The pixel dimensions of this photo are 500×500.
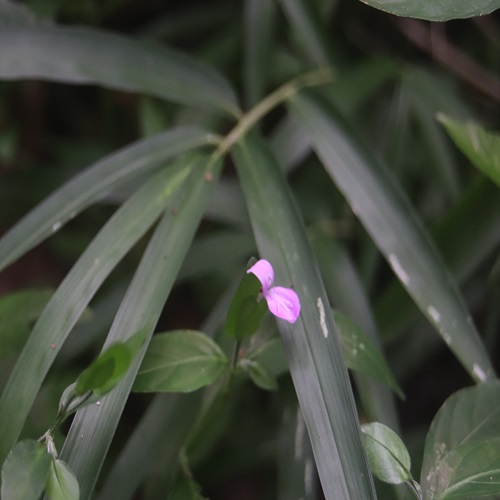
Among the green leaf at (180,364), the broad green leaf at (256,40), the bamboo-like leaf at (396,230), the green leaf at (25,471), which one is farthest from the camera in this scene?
the broad green leaf at (256,40)

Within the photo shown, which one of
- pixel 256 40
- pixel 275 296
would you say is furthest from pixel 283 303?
pixel 256 40

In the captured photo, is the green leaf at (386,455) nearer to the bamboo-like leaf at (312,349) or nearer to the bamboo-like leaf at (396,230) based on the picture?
the bamboo-like leaf at (312,349)

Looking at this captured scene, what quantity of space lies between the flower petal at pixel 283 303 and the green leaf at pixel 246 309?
0.01 metres

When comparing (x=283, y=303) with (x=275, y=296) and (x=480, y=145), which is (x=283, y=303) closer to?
(x=275, y=296)

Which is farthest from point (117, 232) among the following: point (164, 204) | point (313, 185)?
point (313, 185)

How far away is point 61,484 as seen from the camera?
1.38ft

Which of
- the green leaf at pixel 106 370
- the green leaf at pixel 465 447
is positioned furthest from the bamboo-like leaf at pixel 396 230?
the green leaf at pixel 106 370

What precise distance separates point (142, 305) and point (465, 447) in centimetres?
27

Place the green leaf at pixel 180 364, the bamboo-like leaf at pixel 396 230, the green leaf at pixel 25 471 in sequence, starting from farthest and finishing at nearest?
the bamboo-like leaf at pixel 396 230, the green leaf at pixel 180 364, the green leaf at pixel 25 471

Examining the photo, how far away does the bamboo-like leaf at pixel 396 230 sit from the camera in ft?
1.99

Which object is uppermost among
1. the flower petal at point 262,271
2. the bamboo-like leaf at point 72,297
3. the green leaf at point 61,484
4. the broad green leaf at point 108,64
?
the broad green leaf at point 108,64

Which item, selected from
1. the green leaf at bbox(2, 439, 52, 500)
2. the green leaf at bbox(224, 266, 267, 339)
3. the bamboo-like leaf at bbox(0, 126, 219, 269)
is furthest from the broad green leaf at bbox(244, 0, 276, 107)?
the green leaf at bbox(2, 439, 52, 500)

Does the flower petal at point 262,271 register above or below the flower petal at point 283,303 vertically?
above

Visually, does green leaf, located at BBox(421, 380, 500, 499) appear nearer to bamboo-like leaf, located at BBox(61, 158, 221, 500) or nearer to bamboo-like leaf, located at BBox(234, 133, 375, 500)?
bamboo-like leaf, located at BBox(234, 133, 375, 500)
